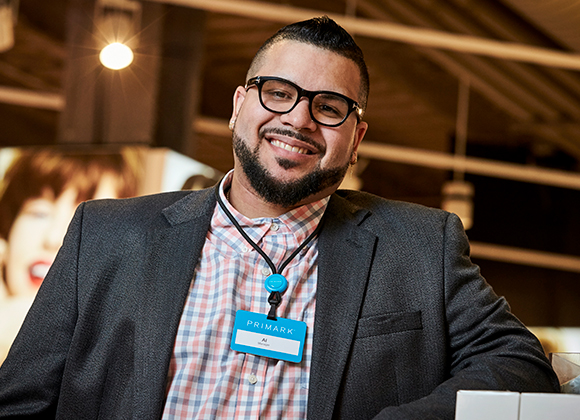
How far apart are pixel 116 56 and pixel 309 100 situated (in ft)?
11.7

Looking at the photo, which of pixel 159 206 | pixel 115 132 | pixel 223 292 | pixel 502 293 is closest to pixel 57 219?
pixel 115 132

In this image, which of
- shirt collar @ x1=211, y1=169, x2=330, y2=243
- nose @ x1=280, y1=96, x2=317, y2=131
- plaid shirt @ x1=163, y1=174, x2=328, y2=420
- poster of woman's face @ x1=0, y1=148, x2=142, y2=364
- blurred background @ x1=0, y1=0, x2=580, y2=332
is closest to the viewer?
plaid shirt @ x1=163, y1=174, x2=328, y2=420

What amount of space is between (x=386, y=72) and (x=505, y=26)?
115 cm

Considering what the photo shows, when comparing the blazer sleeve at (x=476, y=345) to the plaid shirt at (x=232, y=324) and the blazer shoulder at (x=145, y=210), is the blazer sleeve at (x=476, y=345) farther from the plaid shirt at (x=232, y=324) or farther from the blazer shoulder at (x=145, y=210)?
the blazer shoulder at (x=145, y=210)

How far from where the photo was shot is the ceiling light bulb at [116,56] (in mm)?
4672

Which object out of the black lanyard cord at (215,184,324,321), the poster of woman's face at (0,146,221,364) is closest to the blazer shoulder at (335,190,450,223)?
the black lanyard cord at (215,184,324,321)

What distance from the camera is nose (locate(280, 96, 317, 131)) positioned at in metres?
1.54

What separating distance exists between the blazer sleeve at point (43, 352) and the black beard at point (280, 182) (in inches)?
19.9

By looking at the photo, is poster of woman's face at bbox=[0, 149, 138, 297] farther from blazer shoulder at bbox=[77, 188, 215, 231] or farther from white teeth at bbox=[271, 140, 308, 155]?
white teeth at bbox=[271, 140, 308, 155]

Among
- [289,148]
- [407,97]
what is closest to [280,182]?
[289,148]

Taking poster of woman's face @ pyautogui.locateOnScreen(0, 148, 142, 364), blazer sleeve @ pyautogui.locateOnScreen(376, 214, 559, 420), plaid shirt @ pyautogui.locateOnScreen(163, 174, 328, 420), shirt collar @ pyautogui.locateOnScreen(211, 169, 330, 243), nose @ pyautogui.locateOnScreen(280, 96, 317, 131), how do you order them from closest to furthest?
1. blazer sleeve @ pyautogui.locateOnScreen(376, 214, 559, 420)
2. plaid shirt @ pyautogui.locateOnScreen(163, 174, 328, 420)
3. nose @ pyautogui.locateOnScreen(280, 96, 317, 131)
4. shirt collar @ pyautogui.locateOnScreen(211, 169, 330, 243)
5. poster of woman's face @ pyautogui.locateOnScreen(0, 148, 142, 364)

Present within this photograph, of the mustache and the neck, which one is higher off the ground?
the mustache

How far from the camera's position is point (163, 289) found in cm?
150

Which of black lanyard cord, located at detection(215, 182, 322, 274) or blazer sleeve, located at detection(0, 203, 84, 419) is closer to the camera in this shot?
blazer sleeve, located at detection(0, 203, 84, 419)
